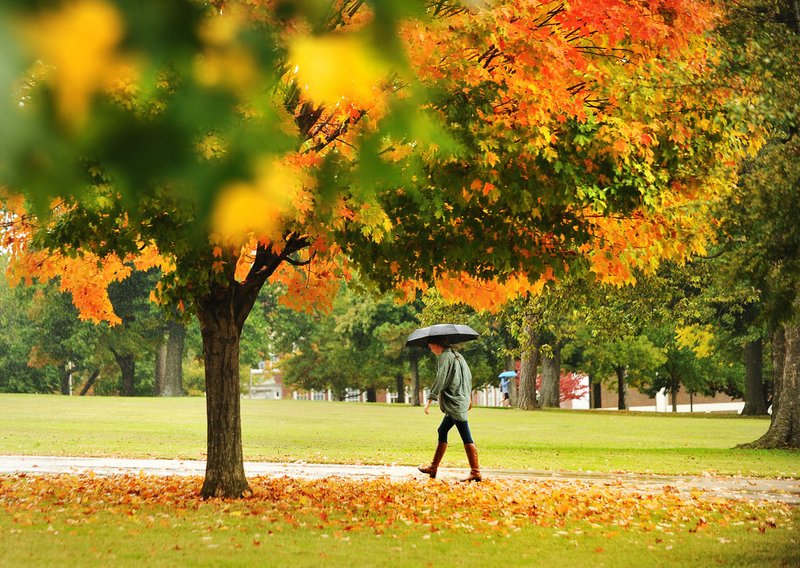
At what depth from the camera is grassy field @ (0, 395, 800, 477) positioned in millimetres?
19141

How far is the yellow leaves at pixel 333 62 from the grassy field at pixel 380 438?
15.5 meters

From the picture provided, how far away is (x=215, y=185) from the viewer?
1.90m

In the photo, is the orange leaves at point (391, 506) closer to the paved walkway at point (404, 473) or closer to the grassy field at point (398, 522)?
the grassy field at point (398, 522)

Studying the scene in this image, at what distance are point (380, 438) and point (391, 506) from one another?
16215 millimetres

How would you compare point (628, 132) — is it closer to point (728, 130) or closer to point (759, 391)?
point (728, 130)

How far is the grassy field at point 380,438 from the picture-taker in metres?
19.1

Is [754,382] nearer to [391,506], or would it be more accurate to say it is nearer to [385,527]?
[391,506]

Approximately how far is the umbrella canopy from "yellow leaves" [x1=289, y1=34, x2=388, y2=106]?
11835 millimetres

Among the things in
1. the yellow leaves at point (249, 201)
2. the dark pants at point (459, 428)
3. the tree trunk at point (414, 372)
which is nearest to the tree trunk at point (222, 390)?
the dark pants at point (459, 428)

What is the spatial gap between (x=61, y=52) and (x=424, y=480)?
1265 cm

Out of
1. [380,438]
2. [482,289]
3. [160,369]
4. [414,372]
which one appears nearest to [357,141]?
[482,289]

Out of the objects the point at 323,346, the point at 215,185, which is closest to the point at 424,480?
the point at 215,185

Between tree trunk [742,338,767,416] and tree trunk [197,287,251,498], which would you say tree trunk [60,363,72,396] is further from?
tree trunk [197,287,251,498]

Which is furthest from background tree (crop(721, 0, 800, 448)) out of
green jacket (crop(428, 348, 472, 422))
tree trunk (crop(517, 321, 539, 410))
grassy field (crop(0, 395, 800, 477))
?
tree trunk (crop(517, 321, 539, 410))
